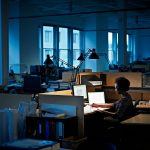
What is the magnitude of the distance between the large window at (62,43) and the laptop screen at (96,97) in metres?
7.44

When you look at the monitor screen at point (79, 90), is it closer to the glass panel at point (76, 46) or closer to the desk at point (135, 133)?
the desk at point (135, 133)

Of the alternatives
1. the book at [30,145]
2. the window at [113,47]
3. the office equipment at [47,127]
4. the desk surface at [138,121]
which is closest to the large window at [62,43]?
the window at [113,47]

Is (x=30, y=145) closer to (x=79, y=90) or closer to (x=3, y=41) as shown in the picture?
(x=79, y=90)

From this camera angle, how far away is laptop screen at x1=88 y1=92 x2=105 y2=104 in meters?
6.12

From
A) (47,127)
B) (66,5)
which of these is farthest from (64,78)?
(66,5)

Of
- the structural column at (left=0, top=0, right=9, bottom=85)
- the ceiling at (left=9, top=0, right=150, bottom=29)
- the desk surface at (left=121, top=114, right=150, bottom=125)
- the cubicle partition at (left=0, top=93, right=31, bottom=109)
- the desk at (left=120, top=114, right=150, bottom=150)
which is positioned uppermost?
the ceiling at (left=9, top=0, right=150, bottom=29)

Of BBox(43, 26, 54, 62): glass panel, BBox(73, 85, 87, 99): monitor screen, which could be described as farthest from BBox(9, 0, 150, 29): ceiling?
BBox(73, 85, 87, 99): monitor screen

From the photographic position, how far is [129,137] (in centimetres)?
506

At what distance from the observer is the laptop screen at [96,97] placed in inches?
241

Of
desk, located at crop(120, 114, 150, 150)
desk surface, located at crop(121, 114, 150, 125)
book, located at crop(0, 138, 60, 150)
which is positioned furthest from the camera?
desk, located at crop(120, 114, 150, 150)

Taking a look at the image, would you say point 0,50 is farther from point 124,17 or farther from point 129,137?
point 124,17

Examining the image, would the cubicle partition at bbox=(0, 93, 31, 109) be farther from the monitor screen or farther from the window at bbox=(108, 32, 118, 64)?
the window at bbox=(108, 32, 118, 64)

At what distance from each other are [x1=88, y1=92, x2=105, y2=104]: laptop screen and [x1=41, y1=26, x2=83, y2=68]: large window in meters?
7.44

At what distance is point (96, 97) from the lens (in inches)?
246
